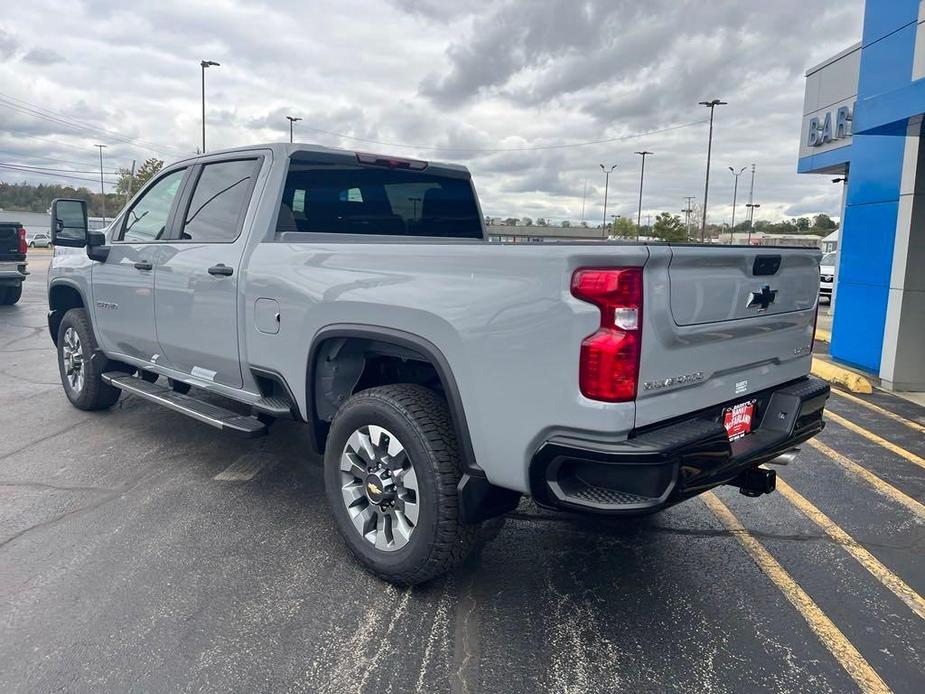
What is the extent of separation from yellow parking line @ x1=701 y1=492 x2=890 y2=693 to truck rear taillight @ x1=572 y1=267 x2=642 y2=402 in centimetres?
143

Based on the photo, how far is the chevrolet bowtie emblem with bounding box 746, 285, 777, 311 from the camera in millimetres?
3088

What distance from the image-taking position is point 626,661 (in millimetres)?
2783

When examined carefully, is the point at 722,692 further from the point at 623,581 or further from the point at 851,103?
the point at 851,103

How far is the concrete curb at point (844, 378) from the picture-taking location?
8.35 metres

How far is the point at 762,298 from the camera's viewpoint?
315cm

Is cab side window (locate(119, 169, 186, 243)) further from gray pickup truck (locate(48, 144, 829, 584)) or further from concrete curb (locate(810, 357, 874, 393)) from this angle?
concrete curb (locate(810, 357, 874, 393))

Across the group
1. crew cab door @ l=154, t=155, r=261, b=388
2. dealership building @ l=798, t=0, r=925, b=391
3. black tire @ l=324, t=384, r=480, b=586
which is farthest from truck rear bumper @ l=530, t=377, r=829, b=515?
dealership building @ l=798, t=0, r=925, b=391

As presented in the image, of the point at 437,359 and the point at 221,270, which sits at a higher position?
the point at 221,270

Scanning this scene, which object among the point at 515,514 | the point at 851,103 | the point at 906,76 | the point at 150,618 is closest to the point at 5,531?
the point at 150,618

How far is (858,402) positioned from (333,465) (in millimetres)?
6544

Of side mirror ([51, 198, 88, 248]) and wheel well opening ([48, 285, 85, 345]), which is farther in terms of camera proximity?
wheel well opening ([48, 285, 85, 345])

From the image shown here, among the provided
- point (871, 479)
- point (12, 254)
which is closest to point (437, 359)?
point (871, 479)

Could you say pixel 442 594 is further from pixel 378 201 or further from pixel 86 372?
pixel 86 372

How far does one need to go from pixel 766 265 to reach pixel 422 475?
70.3 inches
